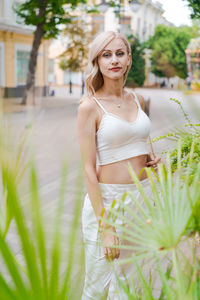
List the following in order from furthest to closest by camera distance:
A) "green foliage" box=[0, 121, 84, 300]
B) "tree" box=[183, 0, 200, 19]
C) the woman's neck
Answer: "tree" box=[183, 0, 200, 19] < the woman's neck < "green foliage" box=[0, 121, 84, 300]

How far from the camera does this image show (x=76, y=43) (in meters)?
22.3

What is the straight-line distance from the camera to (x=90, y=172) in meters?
1.65

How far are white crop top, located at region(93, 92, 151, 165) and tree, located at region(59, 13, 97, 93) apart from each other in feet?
69.7

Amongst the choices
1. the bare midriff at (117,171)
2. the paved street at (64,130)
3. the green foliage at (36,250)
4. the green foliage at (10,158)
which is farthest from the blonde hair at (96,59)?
the green foliage at (36,250)

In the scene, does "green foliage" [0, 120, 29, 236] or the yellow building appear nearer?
"green foliage" [0, 120, 29, 236]

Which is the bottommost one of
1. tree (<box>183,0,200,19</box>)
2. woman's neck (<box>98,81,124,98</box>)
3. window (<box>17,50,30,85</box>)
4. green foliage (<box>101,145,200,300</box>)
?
window (<box>17,50,30,85</box>)

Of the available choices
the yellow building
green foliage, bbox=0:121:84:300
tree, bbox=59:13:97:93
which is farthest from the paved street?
tree, bbox=59:13:97:93

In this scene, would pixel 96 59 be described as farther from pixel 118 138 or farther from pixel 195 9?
pixel 195 9

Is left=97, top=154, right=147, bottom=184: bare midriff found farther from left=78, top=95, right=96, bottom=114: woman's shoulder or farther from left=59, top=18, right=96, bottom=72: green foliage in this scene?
left=59, top=18, right=96, bottom=72: green foliage

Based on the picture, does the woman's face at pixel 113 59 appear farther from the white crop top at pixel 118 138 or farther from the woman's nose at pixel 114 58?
the white crop top at pixel 118 138

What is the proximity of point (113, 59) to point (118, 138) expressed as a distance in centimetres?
33

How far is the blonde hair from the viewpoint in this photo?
1686mm

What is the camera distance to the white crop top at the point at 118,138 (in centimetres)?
166

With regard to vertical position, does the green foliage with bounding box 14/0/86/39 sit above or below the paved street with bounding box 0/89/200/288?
above
